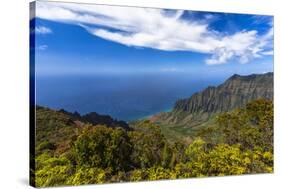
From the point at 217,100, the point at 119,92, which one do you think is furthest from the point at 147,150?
the point at 217,100

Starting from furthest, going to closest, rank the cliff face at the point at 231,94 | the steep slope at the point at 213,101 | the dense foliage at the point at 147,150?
the cliff face at the point at 231,94 < the steep slope at the point at 213,101 < the dense foliage at the point at 147,150

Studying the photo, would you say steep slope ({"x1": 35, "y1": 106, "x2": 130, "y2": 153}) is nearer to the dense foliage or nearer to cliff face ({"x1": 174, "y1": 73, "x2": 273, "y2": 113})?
the dense foliage

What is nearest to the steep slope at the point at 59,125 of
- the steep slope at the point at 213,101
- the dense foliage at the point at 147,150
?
the dense foliage at the point at 147,150

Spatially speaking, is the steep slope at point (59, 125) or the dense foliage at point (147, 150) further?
the dense foliage at point (147, 150)

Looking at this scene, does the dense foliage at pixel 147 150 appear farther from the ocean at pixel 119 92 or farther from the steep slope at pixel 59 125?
the ocean at pixel 119 92

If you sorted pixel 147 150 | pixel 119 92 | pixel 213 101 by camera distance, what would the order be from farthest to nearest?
pixel 213 101 → pixel 147 150 → pixel 119 92

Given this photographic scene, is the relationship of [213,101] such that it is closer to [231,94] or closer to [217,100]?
[217,100]

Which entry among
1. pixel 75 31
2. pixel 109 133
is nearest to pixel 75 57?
pixel 75 31
